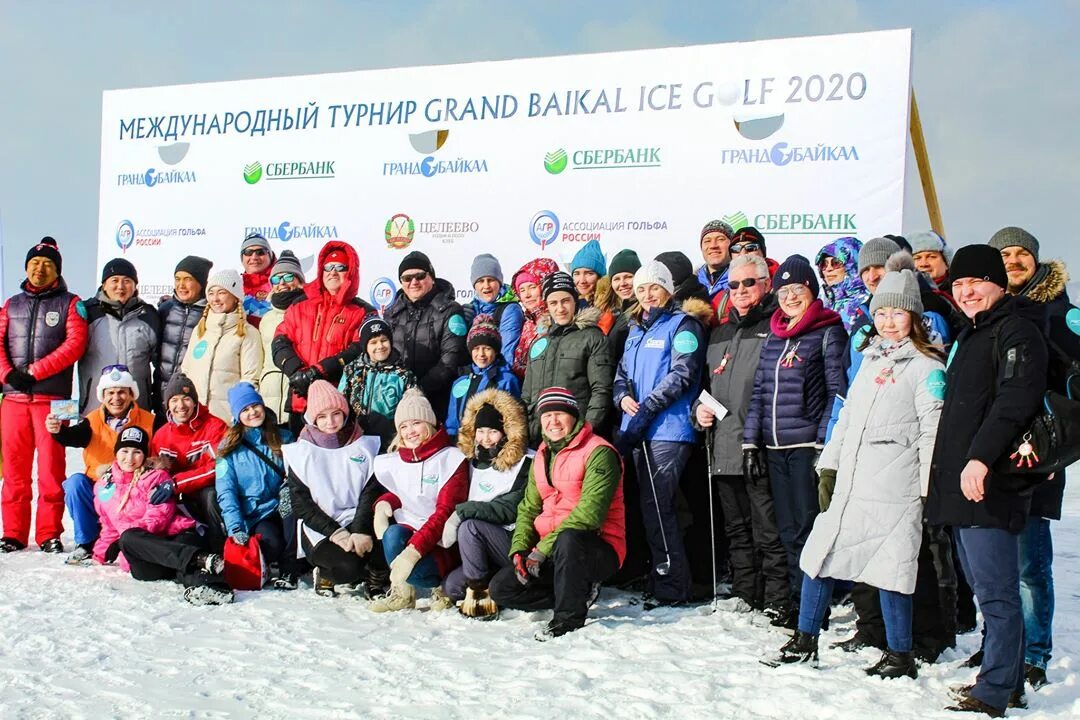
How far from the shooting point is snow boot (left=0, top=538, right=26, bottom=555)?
5957mm

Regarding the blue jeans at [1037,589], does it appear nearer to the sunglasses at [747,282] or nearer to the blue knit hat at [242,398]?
the sunglasses at [747,282]

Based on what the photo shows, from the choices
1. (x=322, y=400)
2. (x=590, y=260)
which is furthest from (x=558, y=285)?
(x=322, y=400)

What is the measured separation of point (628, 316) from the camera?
5.43 m

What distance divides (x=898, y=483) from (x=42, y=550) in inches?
207

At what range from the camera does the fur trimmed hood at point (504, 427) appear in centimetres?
494

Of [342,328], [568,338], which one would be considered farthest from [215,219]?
[568,338]

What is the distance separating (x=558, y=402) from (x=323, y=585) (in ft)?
5.57

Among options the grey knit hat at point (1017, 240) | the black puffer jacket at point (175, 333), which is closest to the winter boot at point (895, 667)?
the grey knit hat at point (1017, 240)

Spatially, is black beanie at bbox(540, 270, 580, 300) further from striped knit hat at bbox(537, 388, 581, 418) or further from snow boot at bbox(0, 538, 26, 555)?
snow boot at bbox(0, 538, 26, 555)

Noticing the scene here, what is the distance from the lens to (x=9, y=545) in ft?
19.6

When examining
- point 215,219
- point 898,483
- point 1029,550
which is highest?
point 215,219

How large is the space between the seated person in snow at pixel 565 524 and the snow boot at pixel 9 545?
3.48 m

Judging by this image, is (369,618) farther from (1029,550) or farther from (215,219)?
(215,219)

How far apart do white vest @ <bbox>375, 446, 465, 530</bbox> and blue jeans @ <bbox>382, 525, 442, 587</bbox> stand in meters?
0.07
